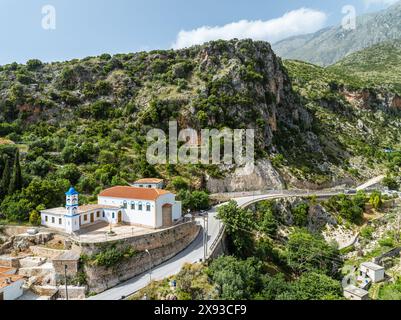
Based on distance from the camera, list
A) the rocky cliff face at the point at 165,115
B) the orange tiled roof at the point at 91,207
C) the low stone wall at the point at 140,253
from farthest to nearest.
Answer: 1. the rocky cliff face at the point at 165,115
2. the orange tiled roof at the point at 91,207
3. the low stone wall at the point at 140,253

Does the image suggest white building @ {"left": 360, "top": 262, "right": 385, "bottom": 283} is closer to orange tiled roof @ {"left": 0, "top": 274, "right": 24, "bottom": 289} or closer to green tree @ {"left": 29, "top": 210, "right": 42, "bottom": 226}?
orange tiled roof @ {"left": 0, "top": 274, "right": 24, "bottom": 289}

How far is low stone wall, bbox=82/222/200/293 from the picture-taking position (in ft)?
83.9

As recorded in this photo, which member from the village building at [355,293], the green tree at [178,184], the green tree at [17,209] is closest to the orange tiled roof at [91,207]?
→ the green tree at [17,209]

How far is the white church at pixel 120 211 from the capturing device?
30.1 metres

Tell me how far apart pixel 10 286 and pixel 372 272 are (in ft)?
105

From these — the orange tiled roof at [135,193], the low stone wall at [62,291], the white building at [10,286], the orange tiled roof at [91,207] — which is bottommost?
the low stone wall at [62,291]

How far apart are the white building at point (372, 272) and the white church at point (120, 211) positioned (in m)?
19.6

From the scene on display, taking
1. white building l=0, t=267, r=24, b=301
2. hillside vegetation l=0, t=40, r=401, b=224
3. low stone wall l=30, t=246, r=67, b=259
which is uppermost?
hillside vegetation l=0, t=40, r=401, b=224

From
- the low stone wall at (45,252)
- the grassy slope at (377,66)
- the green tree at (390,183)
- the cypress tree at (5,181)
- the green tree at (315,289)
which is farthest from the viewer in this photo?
the grassy slope at (377,66)

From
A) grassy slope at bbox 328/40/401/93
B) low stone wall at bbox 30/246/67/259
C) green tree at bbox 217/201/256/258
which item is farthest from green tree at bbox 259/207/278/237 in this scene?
grassy slope at bbox 328/40/401/93

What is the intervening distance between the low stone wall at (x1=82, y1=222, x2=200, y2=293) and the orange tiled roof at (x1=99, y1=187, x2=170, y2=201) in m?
3.56

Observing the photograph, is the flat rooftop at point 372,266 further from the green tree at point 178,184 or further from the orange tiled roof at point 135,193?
the green tree at point 178,184
